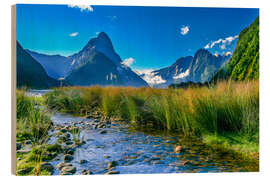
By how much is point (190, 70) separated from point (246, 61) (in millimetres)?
822

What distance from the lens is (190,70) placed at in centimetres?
309

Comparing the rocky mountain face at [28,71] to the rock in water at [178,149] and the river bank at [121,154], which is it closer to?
the river bank at [121,154]

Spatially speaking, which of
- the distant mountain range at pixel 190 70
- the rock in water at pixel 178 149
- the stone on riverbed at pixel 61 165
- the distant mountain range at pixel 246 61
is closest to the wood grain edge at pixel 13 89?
the stone on riverbed at pixel 61 165

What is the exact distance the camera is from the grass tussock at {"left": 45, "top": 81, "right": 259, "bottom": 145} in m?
2.72

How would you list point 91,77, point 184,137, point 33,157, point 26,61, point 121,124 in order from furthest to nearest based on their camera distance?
point 121,124 < point 91,77 < point 184,137 < point 26,61 < point 33,157

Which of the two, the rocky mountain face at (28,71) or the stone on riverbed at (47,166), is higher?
the rocky mountain face at (28,71)

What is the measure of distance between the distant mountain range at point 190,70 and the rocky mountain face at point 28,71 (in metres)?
1.53

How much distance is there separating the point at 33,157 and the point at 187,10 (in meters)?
2.83

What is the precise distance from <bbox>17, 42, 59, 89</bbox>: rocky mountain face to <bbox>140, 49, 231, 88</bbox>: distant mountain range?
1528 mm

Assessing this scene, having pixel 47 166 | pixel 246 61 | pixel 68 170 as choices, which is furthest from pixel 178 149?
pixel 246 61

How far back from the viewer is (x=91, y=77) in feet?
10.5

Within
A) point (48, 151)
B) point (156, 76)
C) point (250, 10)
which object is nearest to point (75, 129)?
point (48, 151)

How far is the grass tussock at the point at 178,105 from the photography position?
2717mm
